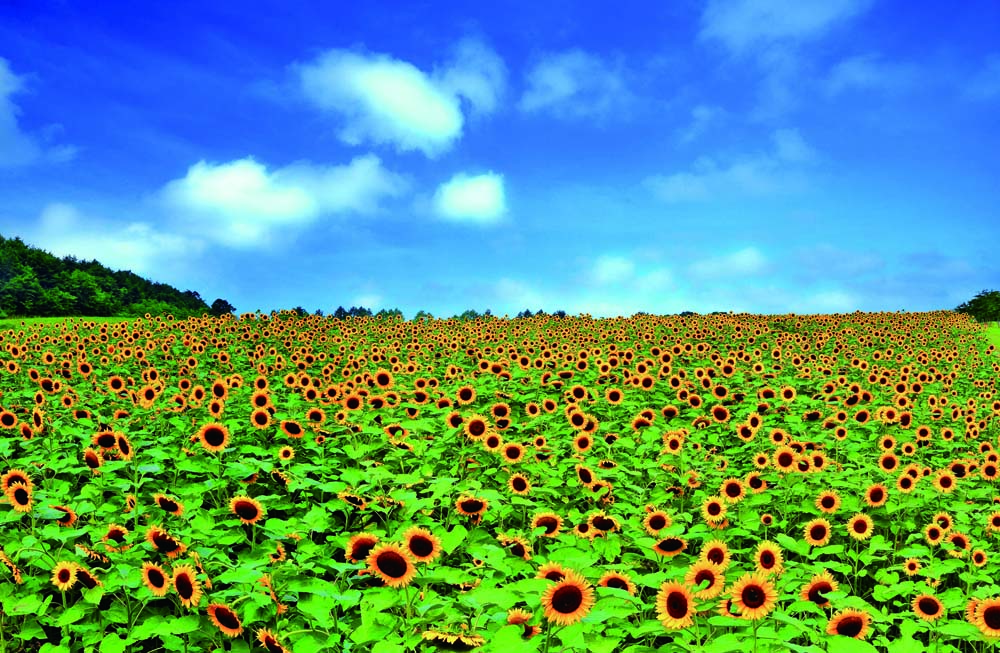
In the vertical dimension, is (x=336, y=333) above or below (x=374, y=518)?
above

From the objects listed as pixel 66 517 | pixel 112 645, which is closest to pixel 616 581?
pixel 112 645

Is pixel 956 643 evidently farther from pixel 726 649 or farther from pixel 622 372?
pixel 622 372

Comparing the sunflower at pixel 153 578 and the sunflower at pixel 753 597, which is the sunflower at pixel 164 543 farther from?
the sunflower at pixel 753 597

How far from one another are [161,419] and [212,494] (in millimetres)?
2079

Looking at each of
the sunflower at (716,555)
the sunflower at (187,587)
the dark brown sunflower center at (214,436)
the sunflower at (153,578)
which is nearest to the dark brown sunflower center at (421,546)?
the sunflower at (187,587)

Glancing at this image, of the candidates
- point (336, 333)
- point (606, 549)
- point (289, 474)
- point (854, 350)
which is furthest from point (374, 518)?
point (854, 350)

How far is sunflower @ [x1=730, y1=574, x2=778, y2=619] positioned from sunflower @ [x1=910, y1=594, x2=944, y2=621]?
1.46 metres

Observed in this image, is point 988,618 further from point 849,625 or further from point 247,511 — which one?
point 247,511

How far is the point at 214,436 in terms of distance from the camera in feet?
20.4

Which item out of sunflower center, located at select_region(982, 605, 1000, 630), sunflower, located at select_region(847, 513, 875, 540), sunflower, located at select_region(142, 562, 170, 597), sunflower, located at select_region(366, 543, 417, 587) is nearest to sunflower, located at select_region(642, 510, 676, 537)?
sunflower, located at select_region(847, 513, 875, 540)

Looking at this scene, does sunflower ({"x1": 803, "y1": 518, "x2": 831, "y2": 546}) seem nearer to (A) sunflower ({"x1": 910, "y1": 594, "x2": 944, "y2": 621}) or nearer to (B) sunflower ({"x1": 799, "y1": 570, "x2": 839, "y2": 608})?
(B) sunflower ({"x1": 799, "y1": 570, "x2": 839, "y2": 608})

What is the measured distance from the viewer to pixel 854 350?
19141 millimetres

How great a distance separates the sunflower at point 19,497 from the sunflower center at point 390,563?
9.17 ft

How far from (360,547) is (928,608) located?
3.68 m
